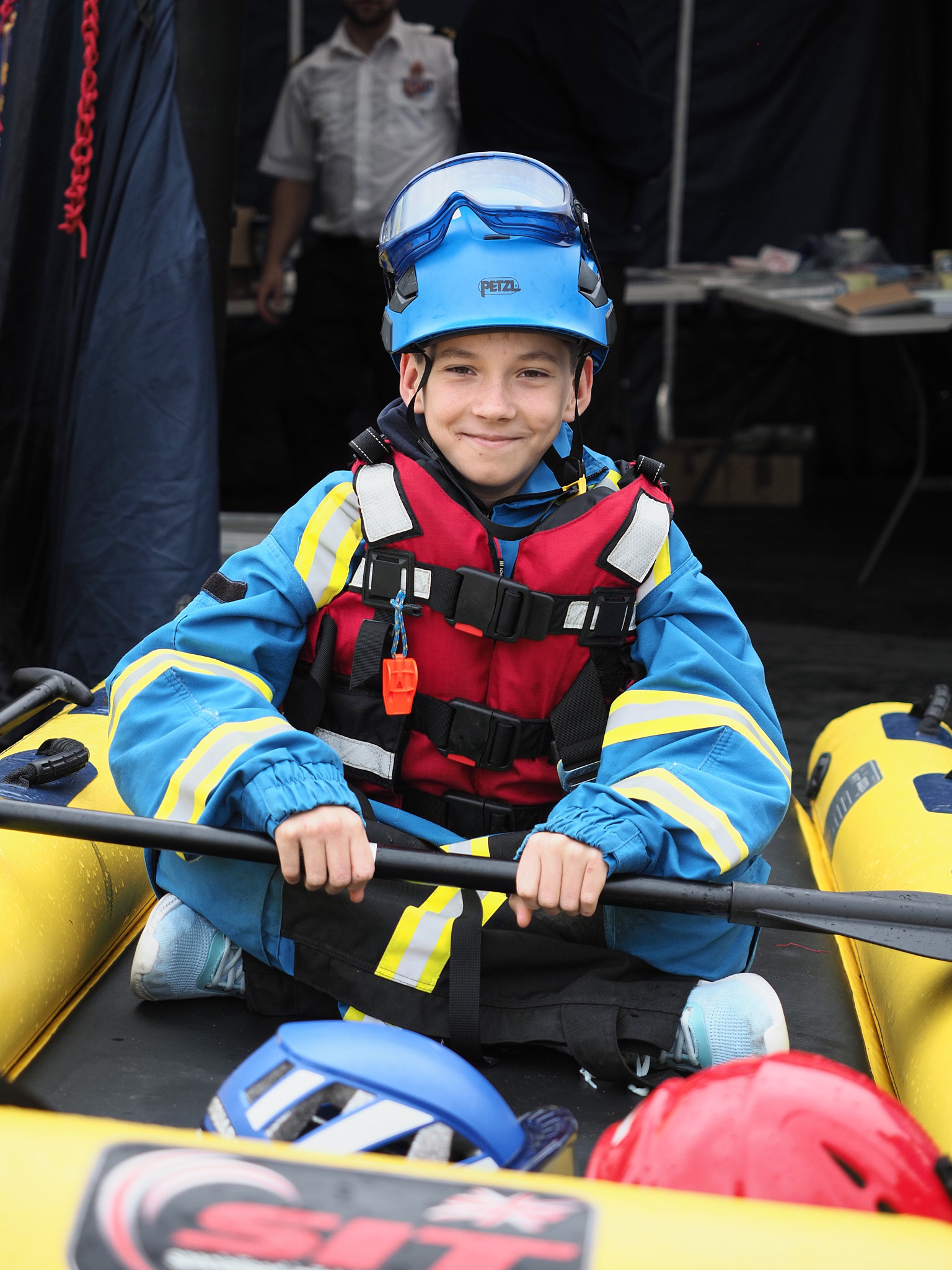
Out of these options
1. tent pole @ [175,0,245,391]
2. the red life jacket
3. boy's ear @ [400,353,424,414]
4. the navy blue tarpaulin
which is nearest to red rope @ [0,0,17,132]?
the navy blue tarpaulin

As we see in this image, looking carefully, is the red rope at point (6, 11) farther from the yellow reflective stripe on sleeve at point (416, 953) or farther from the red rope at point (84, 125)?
the yellow reflective stripe on sleeve at point (416, 953)

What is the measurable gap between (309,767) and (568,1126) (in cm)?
58

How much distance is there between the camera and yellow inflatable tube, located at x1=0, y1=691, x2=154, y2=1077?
1601mm

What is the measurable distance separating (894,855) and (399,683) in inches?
32.0

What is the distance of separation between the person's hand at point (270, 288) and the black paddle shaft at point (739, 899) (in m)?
3.99

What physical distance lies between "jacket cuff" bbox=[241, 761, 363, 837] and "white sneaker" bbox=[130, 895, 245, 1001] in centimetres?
25

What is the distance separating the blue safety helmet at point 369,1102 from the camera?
104 centimetres

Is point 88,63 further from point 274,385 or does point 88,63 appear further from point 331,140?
point 274,385

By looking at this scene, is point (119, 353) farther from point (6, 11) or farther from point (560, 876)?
point (560, 876)

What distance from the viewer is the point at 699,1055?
1583mm

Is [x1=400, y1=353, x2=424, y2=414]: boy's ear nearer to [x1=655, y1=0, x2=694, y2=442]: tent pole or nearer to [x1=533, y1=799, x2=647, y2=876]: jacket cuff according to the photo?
[x1=533, y1=799, x2=647, y2=876]: jacket cuff

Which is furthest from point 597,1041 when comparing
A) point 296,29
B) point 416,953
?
point 296,29

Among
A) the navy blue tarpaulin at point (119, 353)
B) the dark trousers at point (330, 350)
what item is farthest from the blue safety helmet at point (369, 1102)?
the dark trousers at point (330, 350)

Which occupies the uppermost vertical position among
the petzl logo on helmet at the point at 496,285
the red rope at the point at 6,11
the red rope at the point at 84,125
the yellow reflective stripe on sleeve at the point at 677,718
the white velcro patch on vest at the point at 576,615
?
the red rope at the point at 6,11
